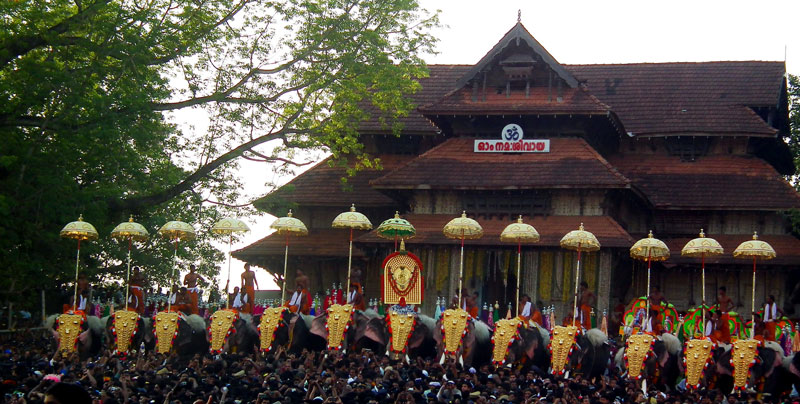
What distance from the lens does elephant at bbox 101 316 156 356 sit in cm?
2594

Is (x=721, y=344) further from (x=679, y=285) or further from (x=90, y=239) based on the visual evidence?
(x=90, y=239)

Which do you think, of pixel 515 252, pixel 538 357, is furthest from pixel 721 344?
pixel 515 252

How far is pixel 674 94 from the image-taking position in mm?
35594

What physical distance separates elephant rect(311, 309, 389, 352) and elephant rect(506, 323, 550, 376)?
308cm

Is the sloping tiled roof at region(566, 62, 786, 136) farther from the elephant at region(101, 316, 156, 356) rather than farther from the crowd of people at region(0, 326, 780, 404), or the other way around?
the elephant at region(101, 316, 156, 356)

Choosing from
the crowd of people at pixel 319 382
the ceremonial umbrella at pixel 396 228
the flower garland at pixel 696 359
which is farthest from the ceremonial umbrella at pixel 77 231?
the flower garland at pixel 696 359

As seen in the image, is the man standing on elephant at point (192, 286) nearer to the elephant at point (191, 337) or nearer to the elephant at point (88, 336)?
the elephant at point (191, 337)

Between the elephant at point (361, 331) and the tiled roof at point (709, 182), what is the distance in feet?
33.1

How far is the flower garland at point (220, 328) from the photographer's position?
2484 centimetres

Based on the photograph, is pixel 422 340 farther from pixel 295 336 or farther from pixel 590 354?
pixel 590 354

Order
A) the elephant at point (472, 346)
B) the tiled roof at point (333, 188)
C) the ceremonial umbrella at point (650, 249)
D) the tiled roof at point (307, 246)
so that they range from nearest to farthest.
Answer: the elephant at point (472, 346) < the ceremonial umbrella at point (650, 249) < the tiled roof at point (307, 246) < the tiled roof at point (333, 188)

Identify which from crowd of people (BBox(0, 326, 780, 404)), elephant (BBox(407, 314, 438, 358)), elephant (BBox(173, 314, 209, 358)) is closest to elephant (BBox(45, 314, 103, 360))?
crowd of people (BBox(0, 326, 780, 404))

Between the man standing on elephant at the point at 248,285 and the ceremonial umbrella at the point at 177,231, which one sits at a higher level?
the ceremonial umbrella at the point at 177,231

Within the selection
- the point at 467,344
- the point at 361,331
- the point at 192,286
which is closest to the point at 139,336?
the point at 192,286
